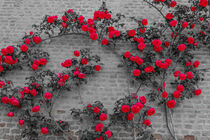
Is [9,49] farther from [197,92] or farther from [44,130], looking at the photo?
[197,92]

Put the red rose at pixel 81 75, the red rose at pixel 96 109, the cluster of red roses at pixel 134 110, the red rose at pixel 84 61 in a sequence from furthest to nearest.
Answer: the red rose at pixel 84 61 < the red rose at pixel 81 75 < the red rose at pixel 96 109 < the cluster of red roses at pixel 134 110

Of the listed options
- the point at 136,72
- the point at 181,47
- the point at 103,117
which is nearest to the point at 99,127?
the point at 103,117

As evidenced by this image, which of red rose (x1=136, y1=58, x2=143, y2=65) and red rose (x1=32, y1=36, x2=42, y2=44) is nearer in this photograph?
red rose (x1=136, y1=58, x2=143, y2=65)

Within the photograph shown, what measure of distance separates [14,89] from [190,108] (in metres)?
2.70

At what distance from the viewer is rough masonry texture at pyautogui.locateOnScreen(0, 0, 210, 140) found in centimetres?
332

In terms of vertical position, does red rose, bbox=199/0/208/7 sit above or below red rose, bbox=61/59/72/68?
above

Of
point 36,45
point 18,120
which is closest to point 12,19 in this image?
point 36,45

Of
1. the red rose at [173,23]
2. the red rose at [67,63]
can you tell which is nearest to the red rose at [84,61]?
the red rose at [67,63]

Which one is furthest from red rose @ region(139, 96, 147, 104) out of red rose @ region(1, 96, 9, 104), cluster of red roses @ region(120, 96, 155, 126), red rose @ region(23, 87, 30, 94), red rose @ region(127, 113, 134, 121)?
red rose @ region(1, 96, 9, 104)

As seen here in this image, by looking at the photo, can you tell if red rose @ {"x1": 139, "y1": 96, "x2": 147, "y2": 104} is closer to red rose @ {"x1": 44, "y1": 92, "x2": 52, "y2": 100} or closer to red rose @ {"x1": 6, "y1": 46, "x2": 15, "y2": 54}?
red rose @ {"x1": 44, "y1": 92, "x2": 52, "y2": 100}

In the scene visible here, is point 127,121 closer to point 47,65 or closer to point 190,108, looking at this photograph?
point 190,108

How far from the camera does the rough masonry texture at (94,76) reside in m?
3.32

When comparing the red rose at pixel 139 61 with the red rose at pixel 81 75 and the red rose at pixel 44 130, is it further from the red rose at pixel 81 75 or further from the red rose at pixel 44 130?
the red rose at pixel 44 130

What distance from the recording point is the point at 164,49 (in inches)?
153
